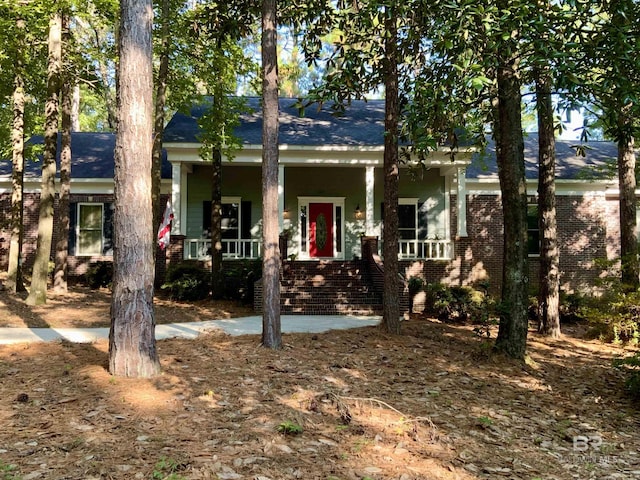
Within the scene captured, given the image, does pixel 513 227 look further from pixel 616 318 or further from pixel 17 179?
pixel 17 179

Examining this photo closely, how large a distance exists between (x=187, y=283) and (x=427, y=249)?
821 centimetres

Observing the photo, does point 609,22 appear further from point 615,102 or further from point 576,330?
point 576,330

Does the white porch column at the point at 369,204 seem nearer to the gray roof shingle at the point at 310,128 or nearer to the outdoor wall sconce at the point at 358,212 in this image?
the gray roof shingle at the point at 310,128

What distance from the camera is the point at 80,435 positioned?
3.61 metres

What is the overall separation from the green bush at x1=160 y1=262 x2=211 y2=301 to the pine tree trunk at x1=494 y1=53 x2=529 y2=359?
346 inches

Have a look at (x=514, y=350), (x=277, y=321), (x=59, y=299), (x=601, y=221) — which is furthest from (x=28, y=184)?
(x=601, y=221)

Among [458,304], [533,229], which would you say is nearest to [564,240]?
[533,229]

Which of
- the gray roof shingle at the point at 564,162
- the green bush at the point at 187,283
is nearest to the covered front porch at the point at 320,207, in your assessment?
the gray roof shingle at the point at 564,162

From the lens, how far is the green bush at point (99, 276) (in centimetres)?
1477

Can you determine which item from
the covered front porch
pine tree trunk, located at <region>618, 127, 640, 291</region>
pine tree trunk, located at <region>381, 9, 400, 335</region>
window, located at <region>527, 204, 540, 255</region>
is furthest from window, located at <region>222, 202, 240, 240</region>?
pine tree trunk, located at <region>618, 127, 640, 291</region>

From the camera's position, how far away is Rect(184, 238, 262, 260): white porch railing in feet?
48.6

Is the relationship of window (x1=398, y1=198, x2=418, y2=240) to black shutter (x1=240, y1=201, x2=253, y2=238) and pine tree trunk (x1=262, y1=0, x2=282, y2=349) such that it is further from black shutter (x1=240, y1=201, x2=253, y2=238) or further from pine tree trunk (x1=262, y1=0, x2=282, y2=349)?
pine tree trunk (x1=262, y1=0, x2=282, y2=349)

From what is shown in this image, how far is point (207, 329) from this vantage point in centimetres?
890

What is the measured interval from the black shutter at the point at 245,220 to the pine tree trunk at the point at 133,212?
11141mm
